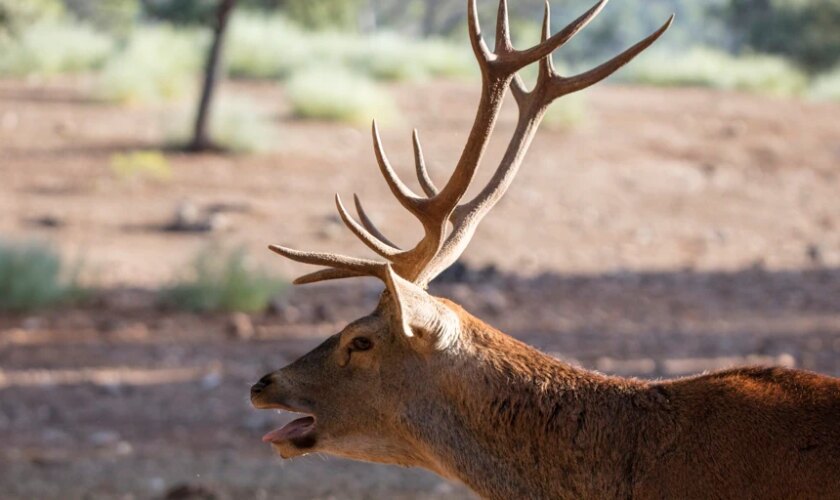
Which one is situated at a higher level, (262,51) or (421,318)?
(421,318)

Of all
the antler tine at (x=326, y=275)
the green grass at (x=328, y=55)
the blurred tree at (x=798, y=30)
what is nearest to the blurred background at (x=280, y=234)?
the green grass at (x=328, y=55)

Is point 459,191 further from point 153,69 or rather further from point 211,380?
point 153,69

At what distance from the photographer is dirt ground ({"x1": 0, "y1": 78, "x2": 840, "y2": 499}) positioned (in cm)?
853

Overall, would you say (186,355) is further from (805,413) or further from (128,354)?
(805,413)

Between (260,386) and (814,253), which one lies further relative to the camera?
(814,253)

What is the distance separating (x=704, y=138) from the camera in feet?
64.6

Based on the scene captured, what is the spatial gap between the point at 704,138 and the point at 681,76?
10.2 m

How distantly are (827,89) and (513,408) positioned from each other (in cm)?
2551

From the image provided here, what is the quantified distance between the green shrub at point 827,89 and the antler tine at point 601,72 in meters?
22.8

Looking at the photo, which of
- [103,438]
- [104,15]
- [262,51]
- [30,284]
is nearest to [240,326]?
[30,284]

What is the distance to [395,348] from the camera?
4.25 m

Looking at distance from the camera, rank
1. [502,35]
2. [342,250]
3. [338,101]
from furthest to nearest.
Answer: [338,101], [342,250], [502,35]

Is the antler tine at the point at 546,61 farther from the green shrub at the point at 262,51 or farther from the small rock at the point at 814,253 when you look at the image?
the green shrub at the point at 262,51

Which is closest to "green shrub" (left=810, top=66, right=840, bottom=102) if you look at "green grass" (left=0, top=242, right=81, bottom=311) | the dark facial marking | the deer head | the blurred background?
the blurred background
